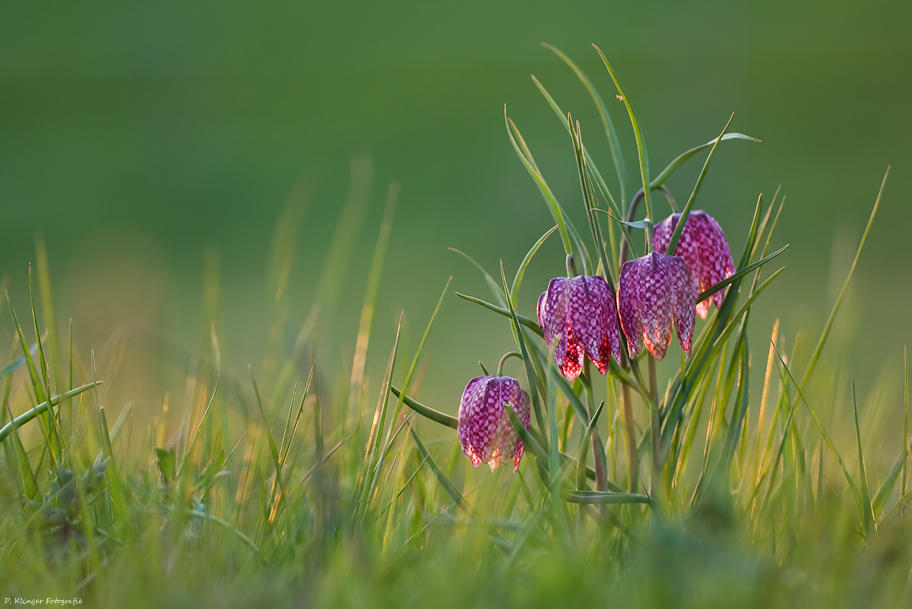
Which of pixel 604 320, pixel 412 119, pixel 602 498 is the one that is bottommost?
pixel 602 498

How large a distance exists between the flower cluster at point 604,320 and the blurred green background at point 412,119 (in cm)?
387

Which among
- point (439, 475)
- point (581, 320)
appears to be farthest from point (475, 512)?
point (581, 320)

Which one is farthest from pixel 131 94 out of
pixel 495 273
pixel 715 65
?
pixel 715 65

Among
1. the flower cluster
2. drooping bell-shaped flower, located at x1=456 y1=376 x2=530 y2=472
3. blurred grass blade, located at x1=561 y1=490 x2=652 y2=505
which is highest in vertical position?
the flower cluster

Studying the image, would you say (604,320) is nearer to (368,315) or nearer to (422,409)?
(422,409)

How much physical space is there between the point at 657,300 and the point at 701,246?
112 millimetres

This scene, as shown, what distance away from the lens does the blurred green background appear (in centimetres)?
568

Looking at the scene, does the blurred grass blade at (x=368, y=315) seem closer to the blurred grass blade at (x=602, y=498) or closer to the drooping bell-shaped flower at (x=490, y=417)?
the drooping bell-shaped flower at (x=490, y=417)

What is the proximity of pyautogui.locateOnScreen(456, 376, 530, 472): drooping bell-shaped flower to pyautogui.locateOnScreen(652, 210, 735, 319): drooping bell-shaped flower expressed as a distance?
7.6 inches

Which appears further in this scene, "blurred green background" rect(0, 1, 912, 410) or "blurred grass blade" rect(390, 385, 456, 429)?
"blurred green background" rect(0, 1, 912, 410)

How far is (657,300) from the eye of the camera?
0.69m

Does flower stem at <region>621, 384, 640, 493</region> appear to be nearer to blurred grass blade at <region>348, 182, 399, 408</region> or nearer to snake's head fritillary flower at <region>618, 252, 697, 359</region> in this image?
snake's head fritillary flower at <region>618, 252, 697, 359</region>

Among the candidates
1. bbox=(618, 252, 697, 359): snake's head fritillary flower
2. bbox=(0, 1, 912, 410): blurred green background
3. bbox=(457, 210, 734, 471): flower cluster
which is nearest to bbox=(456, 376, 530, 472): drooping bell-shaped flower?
bbox=(457, 210, 734, 471): flower cluster

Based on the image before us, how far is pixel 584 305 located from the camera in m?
0.71
